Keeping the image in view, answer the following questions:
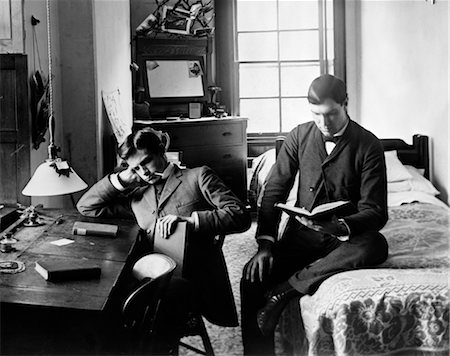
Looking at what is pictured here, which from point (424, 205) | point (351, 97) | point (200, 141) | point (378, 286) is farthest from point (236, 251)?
point (378, 286)

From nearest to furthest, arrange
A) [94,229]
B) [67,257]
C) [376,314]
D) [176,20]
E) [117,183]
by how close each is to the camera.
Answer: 1. [67,257]
2. [376,314]
3. [94,229]
4. [117,183]
5. [176,20]

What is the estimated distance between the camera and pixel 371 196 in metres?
2.97

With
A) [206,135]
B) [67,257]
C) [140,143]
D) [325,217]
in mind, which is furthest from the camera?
[206,135]

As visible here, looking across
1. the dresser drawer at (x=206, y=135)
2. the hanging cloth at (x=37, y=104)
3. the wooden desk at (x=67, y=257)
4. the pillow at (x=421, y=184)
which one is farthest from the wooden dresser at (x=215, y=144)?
the wooden desk at (x=67, y=257)

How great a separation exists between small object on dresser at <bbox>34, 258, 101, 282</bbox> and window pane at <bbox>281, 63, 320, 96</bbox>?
5.10 metres

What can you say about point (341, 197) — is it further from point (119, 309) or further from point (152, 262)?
point (119, 309)

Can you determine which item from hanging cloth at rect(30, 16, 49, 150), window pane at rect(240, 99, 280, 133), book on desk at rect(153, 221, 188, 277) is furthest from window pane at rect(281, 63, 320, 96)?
book on desk at rect(153, 221, 188, 277)

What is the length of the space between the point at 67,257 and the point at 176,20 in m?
4.60

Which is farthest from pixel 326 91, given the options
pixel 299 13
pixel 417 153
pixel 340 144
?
pixel 299 13

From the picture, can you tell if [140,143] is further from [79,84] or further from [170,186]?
[79,84]

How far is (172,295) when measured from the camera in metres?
2.59

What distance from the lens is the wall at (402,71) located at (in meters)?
4.75

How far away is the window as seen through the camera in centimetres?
705

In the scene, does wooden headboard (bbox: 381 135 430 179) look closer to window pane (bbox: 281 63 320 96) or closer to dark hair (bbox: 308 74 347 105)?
window pane (bbox: 281 63 320 96)
